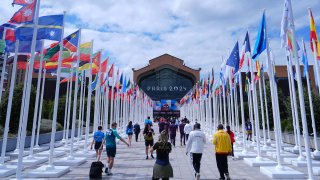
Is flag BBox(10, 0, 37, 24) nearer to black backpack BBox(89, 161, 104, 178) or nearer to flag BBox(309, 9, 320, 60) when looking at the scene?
black backpack BBox(89, 161, 104, 178)

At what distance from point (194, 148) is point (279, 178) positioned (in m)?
3.06

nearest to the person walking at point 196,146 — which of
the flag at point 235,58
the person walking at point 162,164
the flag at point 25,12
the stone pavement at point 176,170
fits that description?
the stone pavement at point 176,170

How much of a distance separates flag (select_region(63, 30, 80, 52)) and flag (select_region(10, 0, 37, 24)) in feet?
12.5

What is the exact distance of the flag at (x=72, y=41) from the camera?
12.7m

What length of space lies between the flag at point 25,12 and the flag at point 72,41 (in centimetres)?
382

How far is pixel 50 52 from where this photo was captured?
1216cm

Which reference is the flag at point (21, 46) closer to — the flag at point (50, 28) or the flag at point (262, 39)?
the flag at point (50, 28)

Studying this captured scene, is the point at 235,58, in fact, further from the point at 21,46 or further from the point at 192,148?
the point at 21,46

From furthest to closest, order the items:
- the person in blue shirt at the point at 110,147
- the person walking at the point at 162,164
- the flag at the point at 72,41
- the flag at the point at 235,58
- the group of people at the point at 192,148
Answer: the flag at the point at 235,58 → the flag at the point at 72,41 → the person in blue shirt at the point at 110,147 → the group of people at the point at 192,148 → the person walking at the point at 162,164

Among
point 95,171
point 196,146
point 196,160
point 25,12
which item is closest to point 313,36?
point 196,146

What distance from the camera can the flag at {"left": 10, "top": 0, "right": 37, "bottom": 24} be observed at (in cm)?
874

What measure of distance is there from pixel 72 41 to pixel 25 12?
413cm

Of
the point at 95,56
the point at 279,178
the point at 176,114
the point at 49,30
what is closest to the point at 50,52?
the point at 49,30

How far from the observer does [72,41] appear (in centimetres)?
1288
